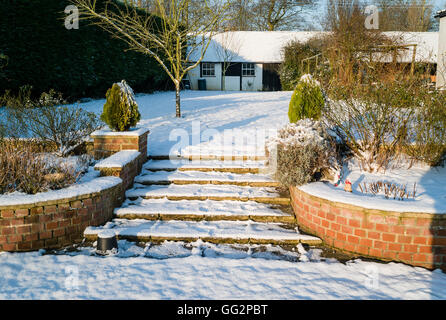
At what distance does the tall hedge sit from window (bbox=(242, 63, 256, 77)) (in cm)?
922

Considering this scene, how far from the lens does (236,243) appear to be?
421 cm

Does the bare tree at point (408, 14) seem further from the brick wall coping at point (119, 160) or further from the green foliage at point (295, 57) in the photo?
the brick wall coping at point (119, 160)

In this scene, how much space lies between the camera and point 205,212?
15.5 feet

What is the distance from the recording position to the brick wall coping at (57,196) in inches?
152

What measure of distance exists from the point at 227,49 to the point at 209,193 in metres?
19.0

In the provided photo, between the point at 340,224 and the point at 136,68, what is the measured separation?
1439 cm

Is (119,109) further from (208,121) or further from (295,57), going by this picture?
(295,57)

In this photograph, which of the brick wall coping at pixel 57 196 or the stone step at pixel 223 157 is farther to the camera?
the stone step at pixel 223 157

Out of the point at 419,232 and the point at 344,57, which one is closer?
the point at 419,232

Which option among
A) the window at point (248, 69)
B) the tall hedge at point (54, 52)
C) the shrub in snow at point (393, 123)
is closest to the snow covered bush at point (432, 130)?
the shrub in snow at point (393, 123)

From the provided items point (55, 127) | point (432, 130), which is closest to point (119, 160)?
point (55, 127)

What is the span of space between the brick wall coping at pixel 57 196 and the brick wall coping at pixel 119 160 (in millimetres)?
309
